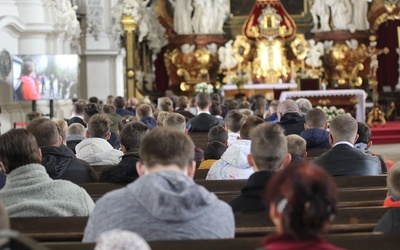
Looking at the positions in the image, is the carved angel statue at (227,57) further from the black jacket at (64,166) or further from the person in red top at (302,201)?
the person in red top at (302,201)

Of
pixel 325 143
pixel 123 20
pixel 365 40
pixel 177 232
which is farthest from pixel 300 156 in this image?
pixel 365 40

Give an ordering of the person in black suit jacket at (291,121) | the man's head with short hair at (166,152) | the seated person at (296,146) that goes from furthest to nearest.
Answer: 1. the person in black suit jacket at (291,121)
2. the seated person at (296,146)
3. the man's head with short hair at (166,152)

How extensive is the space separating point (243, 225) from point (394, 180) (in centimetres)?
86

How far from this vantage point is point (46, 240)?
4828mm

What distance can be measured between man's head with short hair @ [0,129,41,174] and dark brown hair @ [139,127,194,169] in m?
1.28

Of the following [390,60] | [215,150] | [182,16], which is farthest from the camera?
[390,60]

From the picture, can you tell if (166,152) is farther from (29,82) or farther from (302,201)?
(29,82)

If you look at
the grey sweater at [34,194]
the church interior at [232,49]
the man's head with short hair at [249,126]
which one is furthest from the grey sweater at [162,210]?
the church interior at [232,49]

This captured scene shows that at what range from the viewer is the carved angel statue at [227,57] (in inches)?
1041

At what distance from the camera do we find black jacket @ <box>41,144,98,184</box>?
717 centimetres

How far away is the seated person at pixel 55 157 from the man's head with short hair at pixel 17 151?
1741mm

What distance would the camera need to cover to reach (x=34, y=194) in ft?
17.3

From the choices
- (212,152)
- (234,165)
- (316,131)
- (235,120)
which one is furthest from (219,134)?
(234,165)

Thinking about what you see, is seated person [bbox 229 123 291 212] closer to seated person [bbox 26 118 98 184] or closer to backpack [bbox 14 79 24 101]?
seated person [bbox 26 118 98 184]
